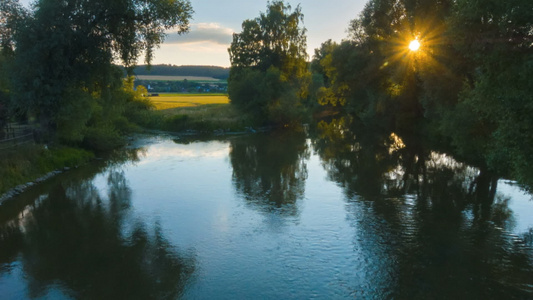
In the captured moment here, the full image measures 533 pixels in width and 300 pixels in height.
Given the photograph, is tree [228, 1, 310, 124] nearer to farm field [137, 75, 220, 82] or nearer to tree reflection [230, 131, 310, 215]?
tree reflection [230, 131, 310, 215]

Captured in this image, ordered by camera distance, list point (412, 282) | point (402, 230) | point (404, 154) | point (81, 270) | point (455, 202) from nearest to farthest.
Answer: point (412, 282) → point (81, 270) → point (402, 230) → point (455, 202) → point (404, 154)

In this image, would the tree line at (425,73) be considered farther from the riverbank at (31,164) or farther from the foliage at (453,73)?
the riverbank at (31,164)

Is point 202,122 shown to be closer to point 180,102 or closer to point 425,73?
point 425,73

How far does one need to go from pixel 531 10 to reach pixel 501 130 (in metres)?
3.42

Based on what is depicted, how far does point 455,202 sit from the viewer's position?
18.8 meters

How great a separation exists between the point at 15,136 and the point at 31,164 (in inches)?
110

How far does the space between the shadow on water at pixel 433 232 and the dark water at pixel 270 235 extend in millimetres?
59

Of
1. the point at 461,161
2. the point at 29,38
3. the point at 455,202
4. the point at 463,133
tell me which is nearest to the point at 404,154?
the point at 461,161

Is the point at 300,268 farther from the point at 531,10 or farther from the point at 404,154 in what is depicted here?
the point at 404,154

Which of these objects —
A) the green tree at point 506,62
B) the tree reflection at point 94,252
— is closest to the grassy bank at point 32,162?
the tree reflection at point 94,252

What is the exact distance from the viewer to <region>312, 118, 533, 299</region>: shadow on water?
439 inches

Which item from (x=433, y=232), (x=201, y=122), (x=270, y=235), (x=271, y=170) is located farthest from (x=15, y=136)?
(x=201, y=122)

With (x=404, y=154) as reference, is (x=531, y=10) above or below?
above

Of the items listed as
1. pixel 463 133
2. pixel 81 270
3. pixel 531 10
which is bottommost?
pixel 81 270
